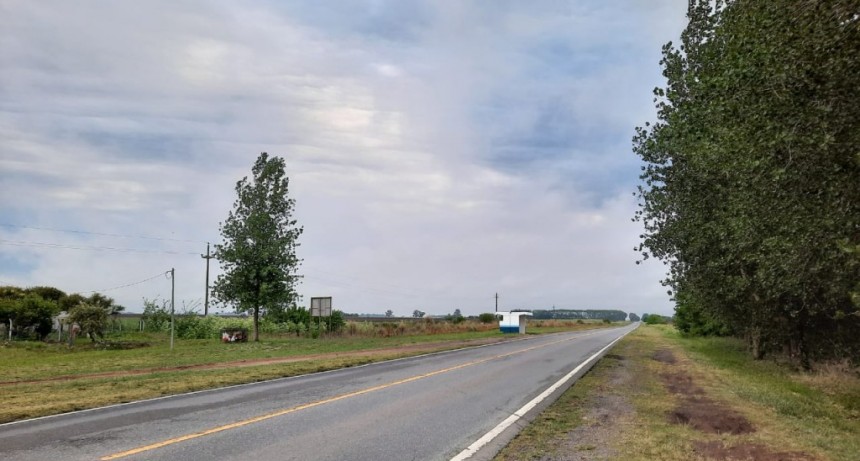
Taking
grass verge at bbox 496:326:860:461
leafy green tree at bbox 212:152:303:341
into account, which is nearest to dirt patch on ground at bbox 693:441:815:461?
grass verge at bbox 496:326:860:461

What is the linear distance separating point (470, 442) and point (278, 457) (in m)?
2.81

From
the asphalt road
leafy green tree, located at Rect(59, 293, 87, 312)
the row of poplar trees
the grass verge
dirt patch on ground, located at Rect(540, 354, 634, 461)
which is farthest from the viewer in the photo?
leafy green tree, located at Rect(59, 293, 87, 312)

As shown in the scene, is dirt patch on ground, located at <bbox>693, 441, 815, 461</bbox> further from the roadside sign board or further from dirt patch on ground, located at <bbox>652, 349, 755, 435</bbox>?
the roadside sign board

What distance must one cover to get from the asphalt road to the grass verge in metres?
0.79

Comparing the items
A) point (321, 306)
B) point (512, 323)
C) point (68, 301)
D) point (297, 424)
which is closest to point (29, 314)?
point (68, 301)

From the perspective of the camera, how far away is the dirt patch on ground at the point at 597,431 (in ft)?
26.4

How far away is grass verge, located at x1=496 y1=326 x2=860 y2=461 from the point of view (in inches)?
325

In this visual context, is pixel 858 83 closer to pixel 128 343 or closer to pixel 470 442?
pixel 470 442

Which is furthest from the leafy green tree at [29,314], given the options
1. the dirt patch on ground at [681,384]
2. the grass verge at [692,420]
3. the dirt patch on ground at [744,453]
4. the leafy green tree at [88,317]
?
the dirt patch on ground at [744,453]

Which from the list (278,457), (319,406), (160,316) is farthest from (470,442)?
(160,316)

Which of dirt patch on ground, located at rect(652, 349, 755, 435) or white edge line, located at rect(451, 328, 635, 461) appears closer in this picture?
white edge line, located at rect(451, 328, 635, 461)

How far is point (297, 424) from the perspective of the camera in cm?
984

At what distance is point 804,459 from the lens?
25.6 ft

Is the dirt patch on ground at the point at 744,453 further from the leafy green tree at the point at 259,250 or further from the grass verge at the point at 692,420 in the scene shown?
the leafy green tree at the point at 259,250
